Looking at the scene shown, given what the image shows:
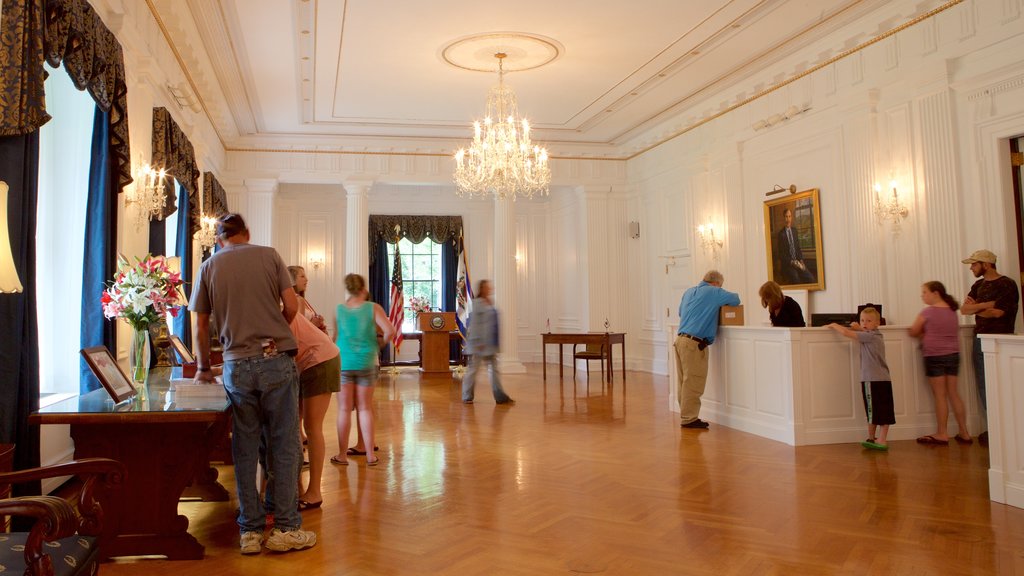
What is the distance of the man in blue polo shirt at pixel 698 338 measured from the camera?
20.3ft

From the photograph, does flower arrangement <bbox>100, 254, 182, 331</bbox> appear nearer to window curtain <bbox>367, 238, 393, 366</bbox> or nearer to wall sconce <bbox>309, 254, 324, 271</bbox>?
wall sconce <bbox>309, 254, 324, 271</bbox>

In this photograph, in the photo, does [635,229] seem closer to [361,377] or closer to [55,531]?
[361,377]

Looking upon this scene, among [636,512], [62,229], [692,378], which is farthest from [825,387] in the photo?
[62,229]

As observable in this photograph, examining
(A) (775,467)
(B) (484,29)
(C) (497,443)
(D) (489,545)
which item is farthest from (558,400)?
(D) (489,545)

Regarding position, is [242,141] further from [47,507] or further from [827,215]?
[47,507]

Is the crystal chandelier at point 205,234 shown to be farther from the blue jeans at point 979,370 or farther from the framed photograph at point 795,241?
the blue jeans at point 979,370

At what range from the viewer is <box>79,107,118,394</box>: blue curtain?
4570 mm

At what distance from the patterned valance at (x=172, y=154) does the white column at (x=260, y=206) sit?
3.37 m

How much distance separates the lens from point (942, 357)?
5.41 metres

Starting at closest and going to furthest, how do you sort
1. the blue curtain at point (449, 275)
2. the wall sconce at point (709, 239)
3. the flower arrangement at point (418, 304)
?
the wall sconce at point (709, 239)
the flower arrangement at point (418, 304)
the blue curtain at point (449, 275)

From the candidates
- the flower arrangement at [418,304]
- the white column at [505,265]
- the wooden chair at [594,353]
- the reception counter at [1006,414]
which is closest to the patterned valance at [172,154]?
the white column at [505,265]

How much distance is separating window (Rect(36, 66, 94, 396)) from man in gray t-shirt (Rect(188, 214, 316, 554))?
236 cm

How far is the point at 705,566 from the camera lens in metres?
2.85

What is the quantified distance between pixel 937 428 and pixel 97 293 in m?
6.62
